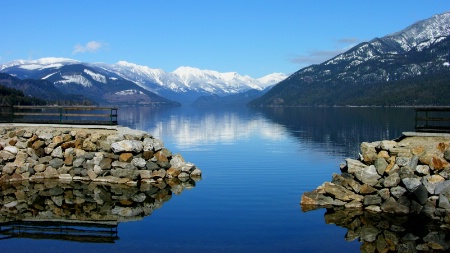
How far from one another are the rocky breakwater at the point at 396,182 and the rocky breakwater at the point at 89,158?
49.7 feet

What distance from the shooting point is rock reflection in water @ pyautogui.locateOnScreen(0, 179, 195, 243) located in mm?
27827

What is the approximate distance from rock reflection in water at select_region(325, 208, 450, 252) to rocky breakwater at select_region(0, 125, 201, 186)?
58.1 ft

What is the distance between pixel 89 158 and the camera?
44.3m

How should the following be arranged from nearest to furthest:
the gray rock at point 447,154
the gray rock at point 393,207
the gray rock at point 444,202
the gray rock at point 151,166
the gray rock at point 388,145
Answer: the gray rock at point 444,202 < the gray rock at point 393,207 < the gray rock at point 447,154 < the gray rock at point 388,145 < the gray rock at point 151,166

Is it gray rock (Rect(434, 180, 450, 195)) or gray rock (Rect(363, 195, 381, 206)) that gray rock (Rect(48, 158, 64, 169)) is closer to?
gray rock (Rect(363, 195, 381, 206))

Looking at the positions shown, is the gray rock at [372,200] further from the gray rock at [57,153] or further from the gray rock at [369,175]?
the gray rock at [57,153]

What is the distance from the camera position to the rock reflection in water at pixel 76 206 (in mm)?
27827

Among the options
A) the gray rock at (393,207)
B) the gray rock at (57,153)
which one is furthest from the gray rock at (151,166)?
the gray rock at (393,207)

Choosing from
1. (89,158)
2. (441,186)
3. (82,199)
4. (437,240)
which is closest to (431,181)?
(441,186)

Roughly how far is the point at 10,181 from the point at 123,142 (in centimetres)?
1013

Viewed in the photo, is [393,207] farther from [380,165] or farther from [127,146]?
[127,146]

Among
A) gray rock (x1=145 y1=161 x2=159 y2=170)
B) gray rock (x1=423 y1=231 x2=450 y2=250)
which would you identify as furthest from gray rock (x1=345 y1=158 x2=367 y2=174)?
gray rock (x1=145 y1=161 x2=159 y2=170)

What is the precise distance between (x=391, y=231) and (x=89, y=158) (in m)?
27.1

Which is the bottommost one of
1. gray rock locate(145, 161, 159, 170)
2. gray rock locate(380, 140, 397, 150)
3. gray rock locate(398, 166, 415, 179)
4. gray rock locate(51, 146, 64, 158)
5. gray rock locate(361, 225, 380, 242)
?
gray rock locate(361, 225, 380, 242)
